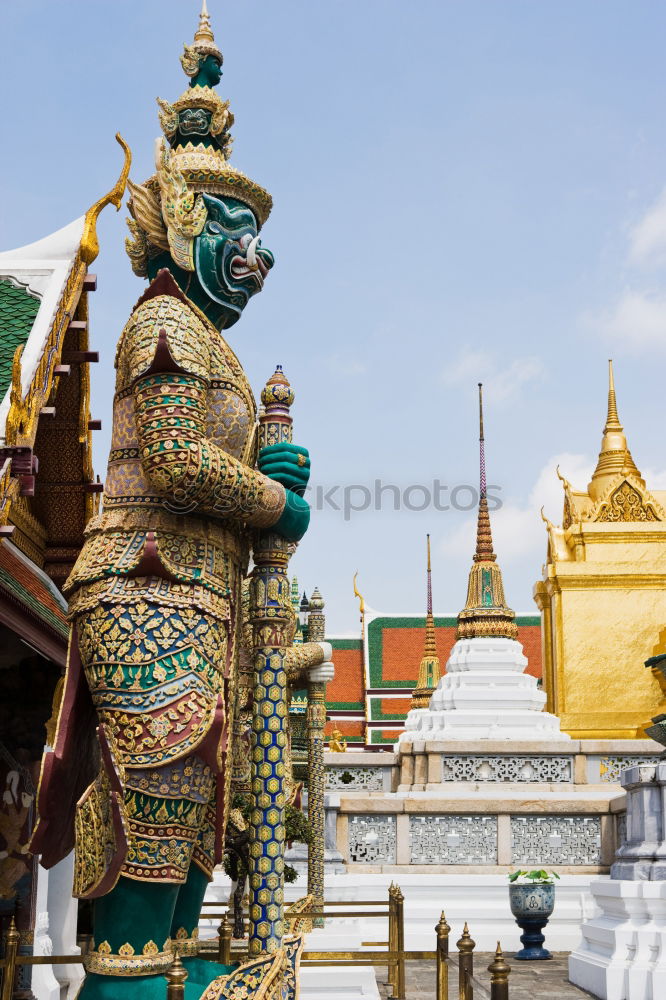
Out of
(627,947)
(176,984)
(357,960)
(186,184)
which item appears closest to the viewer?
(176,984)

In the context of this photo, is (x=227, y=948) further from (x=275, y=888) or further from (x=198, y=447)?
(x=198, y=447)

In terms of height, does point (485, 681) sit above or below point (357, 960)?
above

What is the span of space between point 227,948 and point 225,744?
232cm

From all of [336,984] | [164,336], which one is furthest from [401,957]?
[164,336]

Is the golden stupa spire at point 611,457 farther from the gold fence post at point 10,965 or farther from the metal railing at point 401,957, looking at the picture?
the gold fence post at point 10,965

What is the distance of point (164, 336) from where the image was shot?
4.02m

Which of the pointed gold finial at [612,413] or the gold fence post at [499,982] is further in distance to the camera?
the pointed gold finial at [612,413]

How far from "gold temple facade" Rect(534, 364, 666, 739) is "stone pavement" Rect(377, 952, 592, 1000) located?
8.92 metres

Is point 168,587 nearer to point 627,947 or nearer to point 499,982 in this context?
point 499,982

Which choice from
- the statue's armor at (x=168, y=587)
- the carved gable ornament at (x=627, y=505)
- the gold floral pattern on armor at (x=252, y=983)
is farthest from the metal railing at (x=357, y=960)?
the carved gable ornament at (x=627, y=505)

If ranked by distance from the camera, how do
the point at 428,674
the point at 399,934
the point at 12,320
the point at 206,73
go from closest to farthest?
the point at 12,320
the point at 206,73
the point at 399,934
the point at 428,674

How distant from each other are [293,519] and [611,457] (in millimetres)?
18936

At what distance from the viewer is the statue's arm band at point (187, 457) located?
3.95m

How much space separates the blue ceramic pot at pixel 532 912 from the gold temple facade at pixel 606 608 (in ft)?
27.7
